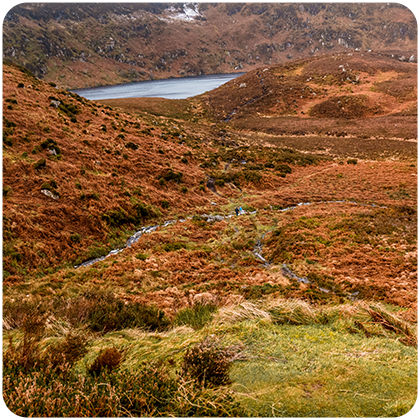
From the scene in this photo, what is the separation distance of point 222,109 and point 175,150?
5343cm

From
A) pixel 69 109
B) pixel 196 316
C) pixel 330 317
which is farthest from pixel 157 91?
pixel 330 317

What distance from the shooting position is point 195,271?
15305 millimetres

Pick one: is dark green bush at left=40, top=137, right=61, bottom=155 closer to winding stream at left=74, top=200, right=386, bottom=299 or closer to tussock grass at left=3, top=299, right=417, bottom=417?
winding stream at left=74, top=200, right=386, bottom=299

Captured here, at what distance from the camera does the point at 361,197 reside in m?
28.3

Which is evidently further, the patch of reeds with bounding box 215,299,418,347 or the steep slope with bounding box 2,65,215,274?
the steep slope with bounding box 2,65,215,274

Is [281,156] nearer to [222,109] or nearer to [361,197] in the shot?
[361,197]

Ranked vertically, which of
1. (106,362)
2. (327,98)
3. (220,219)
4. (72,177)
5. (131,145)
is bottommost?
(220,219)

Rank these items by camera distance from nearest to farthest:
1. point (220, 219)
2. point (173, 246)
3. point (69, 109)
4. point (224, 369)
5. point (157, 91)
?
point (224, 369) → point (173, 246) → point (220, 219) → point (69, 109) → point (157, 91)

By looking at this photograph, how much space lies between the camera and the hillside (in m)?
4.19

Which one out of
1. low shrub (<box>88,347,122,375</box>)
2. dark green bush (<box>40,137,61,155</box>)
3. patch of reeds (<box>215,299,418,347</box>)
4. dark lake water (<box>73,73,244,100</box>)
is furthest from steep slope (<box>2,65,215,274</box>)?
dark lake water (<box>73,73,244,100</box>)

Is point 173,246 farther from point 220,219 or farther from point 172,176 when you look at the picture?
point 172,176

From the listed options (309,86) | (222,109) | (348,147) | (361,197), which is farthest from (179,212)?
(309,86)

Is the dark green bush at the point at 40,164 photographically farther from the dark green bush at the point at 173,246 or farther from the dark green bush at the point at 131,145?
the dark green bush at the point at 131,145

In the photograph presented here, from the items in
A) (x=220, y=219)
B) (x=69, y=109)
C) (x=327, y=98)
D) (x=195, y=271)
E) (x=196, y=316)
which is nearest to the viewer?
(x=196, y=316)
